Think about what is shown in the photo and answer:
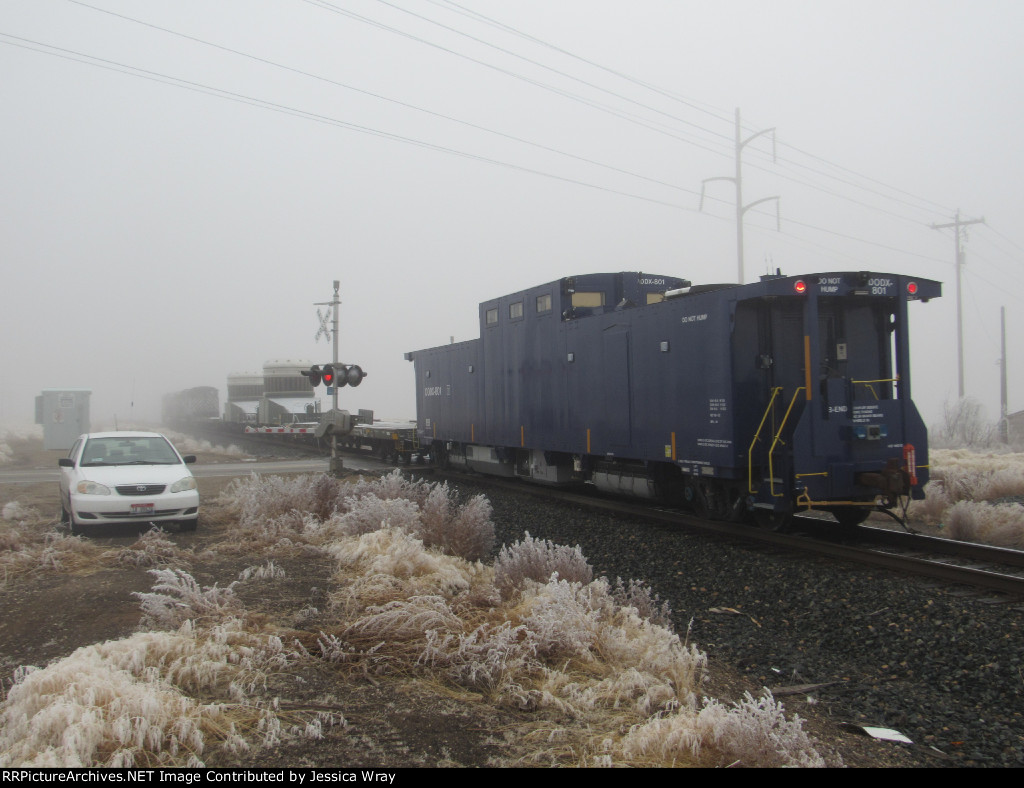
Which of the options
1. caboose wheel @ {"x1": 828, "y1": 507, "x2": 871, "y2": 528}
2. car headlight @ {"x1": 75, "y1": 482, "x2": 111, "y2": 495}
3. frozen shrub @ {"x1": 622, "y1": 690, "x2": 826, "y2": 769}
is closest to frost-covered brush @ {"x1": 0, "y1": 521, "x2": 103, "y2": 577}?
car headlight @ {"x1": 75, "y1": 482, "x2": 111, "y2": 495}

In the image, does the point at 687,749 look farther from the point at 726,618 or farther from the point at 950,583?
the point at 950,583

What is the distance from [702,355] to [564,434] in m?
4.36

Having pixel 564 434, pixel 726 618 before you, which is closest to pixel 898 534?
pixel 726 618

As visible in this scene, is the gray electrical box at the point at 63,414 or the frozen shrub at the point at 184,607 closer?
the frozen shrub at the point at 184,607

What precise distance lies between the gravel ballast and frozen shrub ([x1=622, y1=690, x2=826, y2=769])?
80cm

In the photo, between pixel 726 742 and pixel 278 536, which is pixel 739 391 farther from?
pixel 726 742

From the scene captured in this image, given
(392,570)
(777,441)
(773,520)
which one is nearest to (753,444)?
(777,441)

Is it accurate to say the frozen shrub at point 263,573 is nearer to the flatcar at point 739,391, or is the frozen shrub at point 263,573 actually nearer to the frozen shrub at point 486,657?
the frozen shrub at point 486,657

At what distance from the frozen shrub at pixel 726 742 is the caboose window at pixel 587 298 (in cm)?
1089

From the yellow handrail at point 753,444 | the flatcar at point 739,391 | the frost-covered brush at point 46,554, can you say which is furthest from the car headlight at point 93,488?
the yellow handrail at point 753,444

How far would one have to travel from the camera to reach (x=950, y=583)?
7453 mm

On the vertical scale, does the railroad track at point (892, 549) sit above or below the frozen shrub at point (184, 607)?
below

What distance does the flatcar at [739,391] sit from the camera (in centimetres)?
916

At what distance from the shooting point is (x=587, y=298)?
14.2m
